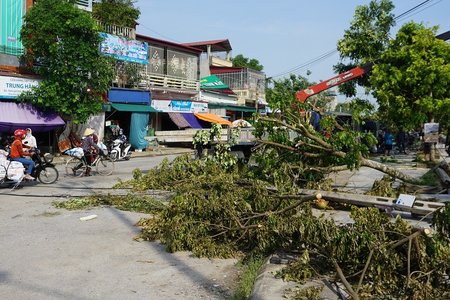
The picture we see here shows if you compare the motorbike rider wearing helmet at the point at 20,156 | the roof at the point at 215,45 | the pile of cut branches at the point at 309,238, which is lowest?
the pile of cut branches at the point at 309,238

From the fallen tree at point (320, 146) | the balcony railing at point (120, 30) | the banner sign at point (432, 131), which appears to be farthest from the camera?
the balcony railing at point (120, 30)

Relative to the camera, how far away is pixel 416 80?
665 inches

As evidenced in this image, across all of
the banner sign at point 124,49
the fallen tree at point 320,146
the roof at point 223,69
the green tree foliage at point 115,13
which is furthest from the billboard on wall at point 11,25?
the roof at point 223,69

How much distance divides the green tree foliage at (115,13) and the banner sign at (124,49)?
305 centimetres

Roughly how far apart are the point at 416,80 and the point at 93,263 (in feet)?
46.7

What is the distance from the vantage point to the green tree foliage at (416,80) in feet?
54.6

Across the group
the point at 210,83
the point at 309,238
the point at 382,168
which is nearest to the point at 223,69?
the point at 210,83

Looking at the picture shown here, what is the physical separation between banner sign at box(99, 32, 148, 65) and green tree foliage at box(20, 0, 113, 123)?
2.43 meters

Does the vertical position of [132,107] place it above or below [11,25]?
below

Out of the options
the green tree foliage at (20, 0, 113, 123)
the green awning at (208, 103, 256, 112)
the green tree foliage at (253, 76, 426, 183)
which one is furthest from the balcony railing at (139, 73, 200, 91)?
→ the green tree foliage at (253, 76, 426, 183)

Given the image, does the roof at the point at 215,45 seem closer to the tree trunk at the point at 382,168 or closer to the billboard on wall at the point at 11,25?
the billboard on wall at the point at 11,25

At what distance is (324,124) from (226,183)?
3.71 metres

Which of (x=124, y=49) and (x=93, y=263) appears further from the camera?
(x=124, y=49)

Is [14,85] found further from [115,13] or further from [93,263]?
[93,263]
